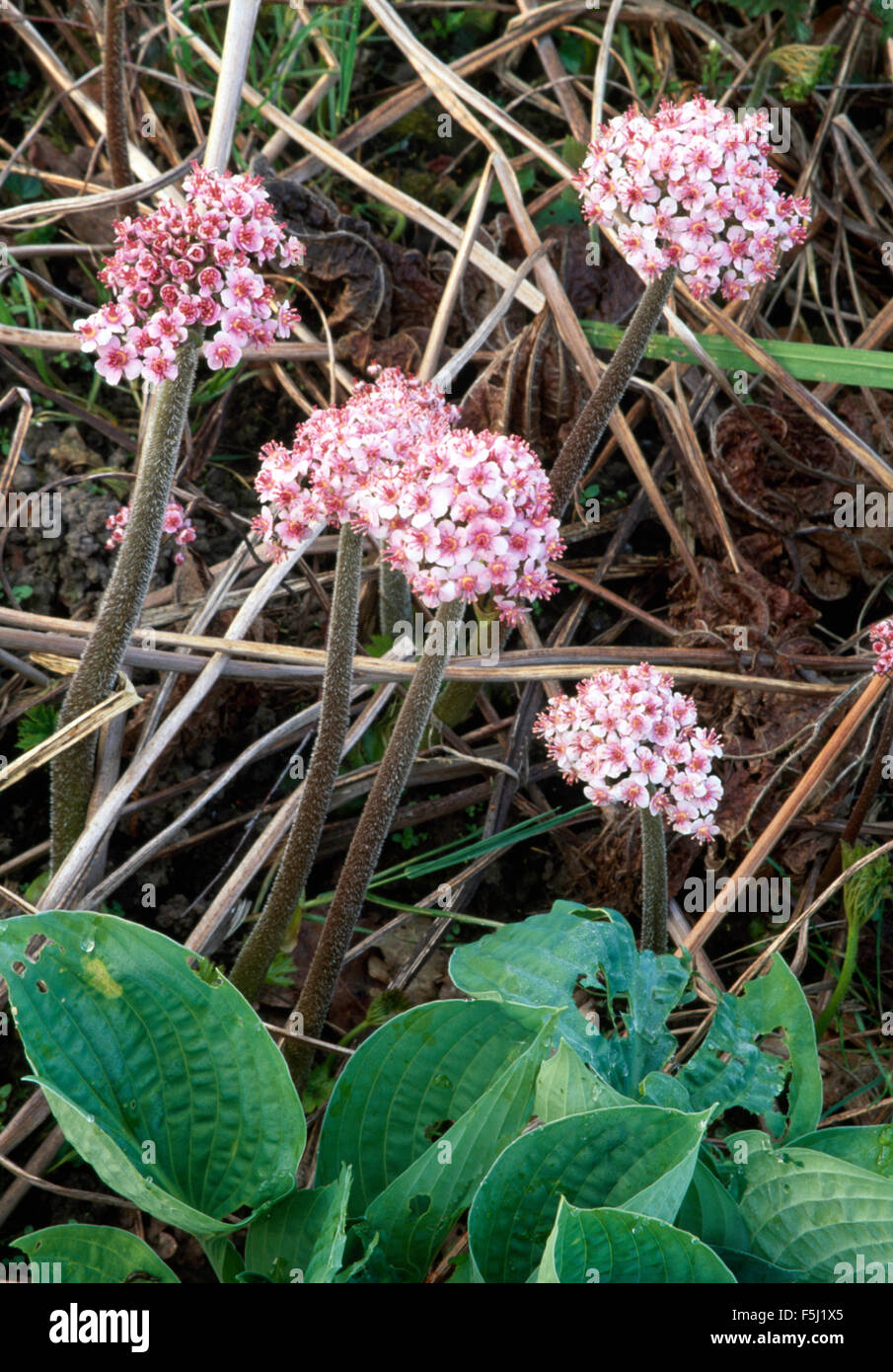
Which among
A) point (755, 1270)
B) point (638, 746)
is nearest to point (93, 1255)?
point (755, 1270)

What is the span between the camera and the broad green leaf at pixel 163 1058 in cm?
183

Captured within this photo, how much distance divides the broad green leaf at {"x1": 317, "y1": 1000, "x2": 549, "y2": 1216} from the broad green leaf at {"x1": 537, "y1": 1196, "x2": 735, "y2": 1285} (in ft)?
1.24

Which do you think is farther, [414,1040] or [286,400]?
[286,400]

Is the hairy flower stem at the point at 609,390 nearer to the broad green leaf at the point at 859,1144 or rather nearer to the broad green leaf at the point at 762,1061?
the broad green leaf at the point at 762,1061

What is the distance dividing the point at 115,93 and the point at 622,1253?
2780 millimetres

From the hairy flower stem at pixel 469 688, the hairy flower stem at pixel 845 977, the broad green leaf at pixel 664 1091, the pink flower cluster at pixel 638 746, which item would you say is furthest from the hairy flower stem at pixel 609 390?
the broad green leaf at pixel 664 1091

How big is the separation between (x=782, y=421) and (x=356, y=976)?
1.91 meters

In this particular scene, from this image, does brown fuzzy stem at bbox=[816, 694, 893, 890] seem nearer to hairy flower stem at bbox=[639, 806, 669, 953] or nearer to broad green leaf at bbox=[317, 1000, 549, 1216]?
hairy flower stem at bbox=[639, 806, 669, 953]

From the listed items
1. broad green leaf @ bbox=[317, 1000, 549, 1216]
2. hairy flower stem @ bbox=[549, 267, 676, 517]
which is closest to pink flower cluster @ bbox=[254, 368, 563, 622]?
hairy flower stem @ bbox=[549, 267, 676, 517]

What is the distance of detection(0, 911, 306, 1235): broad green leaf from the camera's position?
5.99 ft

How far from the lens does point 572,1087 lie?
1779mm
